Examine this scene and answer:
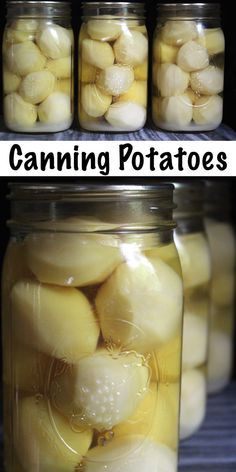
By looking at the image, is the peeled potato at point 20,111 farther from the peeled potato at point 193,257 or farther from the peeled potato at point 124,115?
the peeled potato at point 193,257

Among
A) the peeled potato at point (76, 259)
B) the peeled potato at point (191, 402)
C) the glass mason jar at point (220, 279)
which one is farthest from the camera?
the glass mason jar at point (220, 279)

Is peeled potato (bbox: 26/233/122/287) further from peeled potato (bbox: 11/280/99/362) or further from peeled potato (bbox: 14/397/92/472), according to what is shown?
peeled potato (bbox: 14/397/92/472)

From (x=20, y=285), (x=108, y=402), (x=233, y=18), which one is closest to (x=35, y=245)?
(x=20, y=285)

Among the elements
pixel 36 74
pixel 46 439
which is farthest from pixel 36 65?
pixel 46 439

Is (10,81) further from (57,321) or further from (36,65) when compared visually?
(57,321)

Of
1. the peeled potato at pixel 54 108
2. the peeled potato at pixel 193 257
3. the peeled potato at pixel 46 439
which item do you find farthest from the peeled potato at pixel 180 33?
the peeled potato at pixel 46 439

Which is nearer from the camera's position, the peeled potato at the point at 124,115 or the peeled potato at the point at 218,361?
the peeled potato at the point at 124,115

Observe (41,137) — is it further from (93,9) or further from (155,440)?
(155,440)
